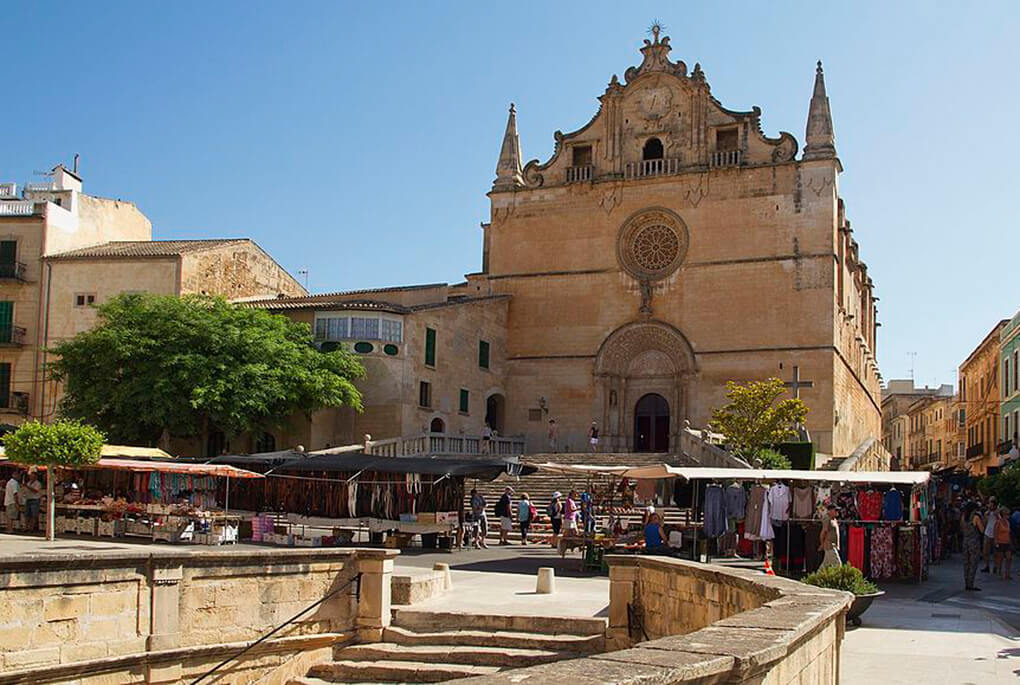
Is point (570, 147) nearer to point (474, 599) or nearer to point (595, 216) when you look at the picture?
point (595, 216)

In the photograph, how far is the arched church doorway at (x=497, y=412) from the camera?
42656 millimetres

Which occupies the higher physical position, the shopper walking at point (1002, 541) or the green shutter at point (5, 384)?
the green shutter at point (5, 384)

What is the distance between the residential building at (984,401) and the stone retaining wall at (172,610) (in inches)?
1511

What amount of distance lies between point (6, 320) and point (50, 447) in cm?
1993

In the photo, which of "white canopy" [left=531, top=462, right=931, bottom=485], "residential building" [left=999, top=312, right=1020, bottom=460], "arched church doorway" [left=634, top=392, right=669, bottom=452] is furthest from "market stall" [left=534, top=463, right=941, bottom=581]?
"residential building" [left=999, top=312, right=1020, bottom=460]

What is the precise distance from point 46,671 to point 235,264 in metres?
33.0

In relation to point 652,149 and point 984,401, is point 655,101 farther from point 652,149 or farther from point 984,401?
point 984,401

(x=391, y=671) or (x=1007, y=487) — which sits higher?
(x=1007, y=487)

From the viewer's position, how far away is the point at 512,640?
12.2 metres

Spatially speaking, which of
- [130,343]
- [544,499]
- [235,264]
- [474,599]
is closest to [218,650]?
[474,599]

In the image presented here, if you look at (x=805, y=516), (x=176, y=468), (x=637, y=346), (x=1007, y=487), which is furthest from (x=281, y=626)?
(x=637, y=346)

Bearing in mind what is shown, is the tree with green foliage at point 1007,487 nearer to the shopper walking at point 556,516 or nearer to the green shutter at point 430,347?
the shopper walking at point 556,516

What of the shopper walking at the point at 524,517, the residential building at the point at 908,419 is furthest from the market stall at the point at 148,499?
the residential building at the point at 908,419

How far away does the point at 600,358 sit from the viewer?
41156mm
